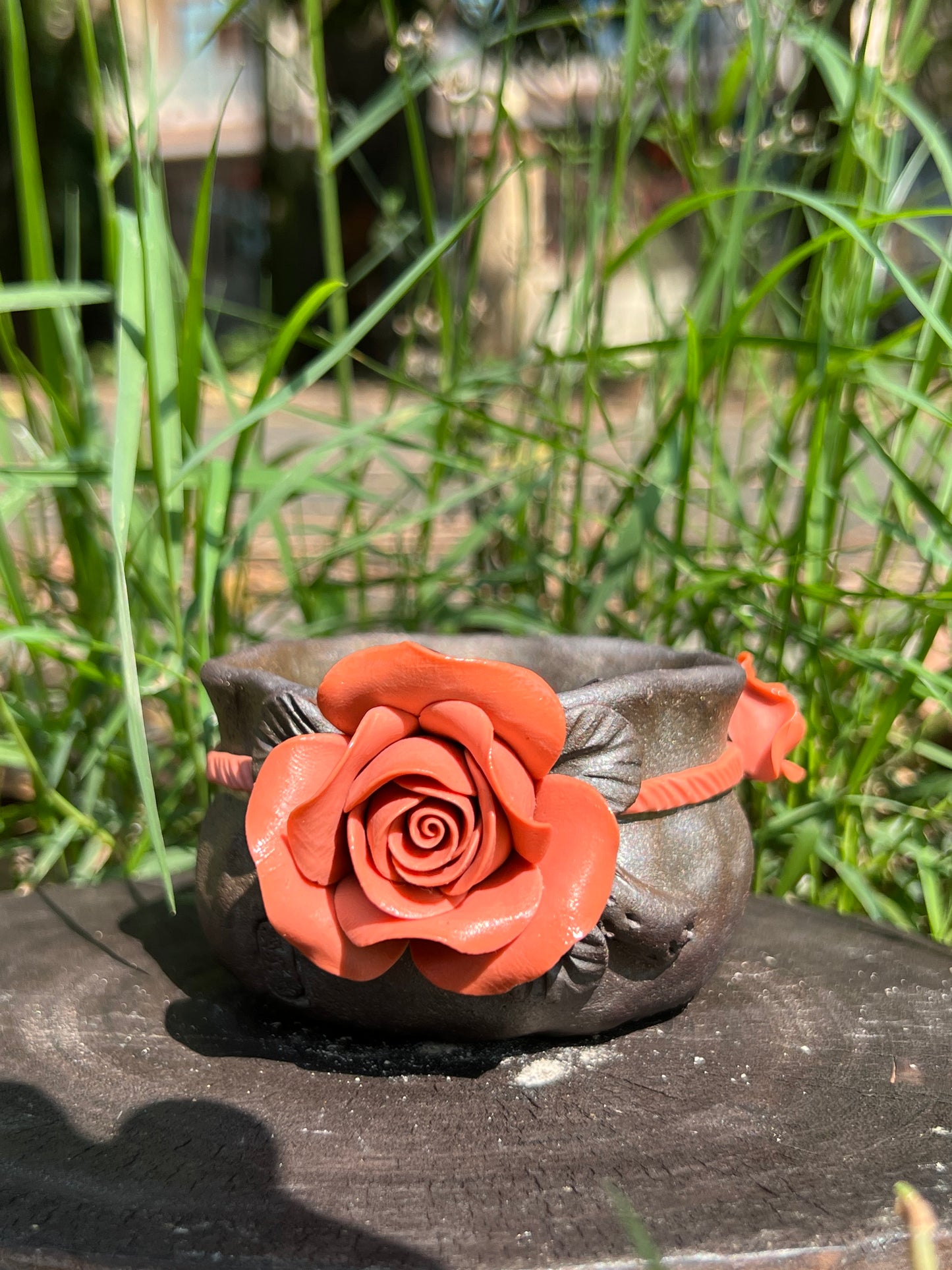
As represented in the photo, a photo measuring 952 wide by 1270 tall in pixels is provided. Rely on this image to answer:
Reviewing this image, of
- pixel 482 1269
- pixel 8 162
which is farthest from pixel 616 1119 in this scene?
pixel 8 162

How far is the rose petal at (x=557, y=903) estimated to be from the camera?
1.93 ft

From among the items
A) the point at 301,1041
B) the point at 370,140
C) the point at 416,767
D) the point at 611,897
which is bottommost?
the point at 301,1041

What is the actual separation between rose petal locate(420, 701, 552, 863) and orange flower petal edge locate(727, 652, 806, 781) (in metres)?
0.25

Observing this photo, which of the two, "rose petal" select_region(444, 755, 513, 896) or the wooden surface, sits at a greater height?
"rose petal" select_region(444, 755, 513, 896)

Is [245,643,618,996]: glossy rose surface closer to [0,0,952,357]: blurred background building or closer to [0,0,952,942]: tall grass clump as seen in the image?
[0,0,952,942]: tall grass clump

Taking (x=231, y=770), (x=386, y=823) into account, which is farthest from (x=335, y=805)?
(x=231, y=770)

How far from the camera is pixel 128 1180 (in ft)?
1.80

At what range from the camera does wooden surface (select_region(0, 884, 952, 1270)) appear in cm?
50

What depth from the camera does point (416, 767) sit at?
22.5 inches

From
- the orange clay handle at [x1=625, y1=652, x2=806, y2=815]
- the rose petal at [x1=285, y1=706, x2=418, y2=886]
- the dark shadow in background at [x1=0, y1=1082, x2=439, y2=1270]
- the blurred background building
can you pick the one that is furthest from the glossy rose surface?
the blurred background building

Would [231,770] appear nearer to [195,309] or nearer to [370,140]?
[195,309]

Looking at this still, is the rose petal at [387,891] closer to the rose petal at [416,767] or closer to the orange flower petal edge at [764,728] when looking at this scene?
the rose petal at [416,767]

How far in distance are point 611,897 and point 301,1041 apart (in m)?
0.23

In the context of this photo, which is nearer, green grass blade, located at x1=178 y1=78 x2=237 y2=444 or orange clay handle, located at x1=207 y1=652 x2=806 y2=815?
orange clay handle, located at x1=207 y1=652 x2=806 y2=815
